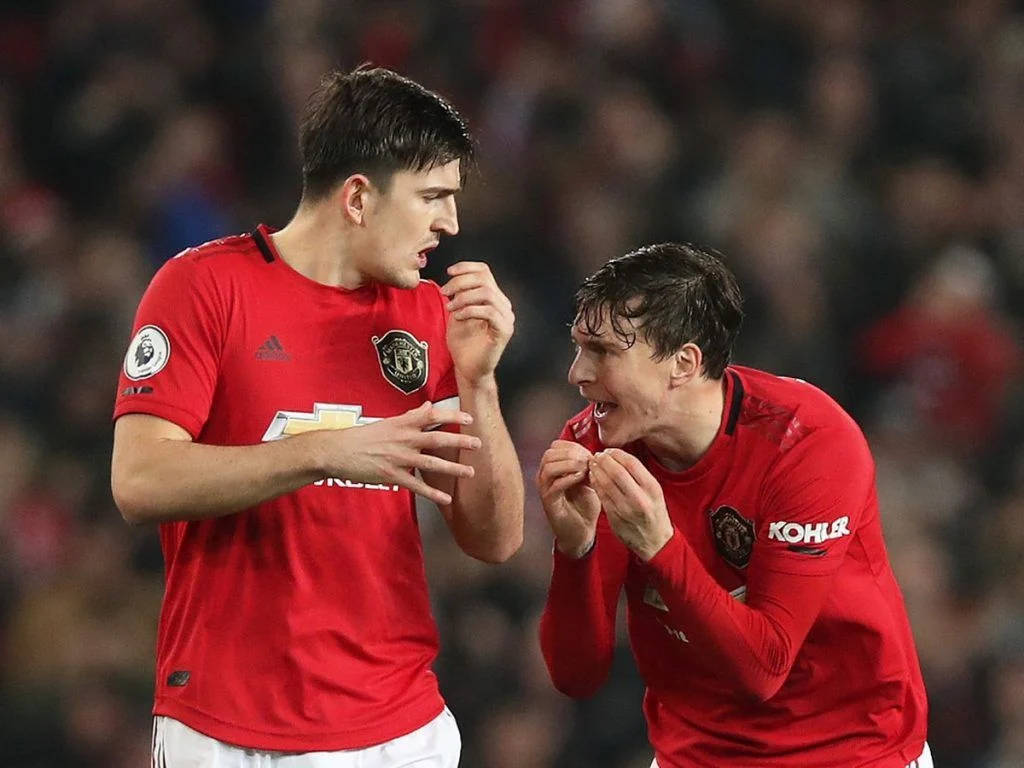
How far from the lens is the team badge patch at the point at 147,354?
9.21 ft

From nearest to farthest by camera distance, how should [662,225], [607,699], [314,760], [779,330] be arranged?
[314,760] < [607,699] < [779,330] < [662,225]

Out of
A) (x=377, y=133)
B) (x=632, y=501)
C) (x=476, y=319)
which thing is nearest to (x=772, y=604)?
(x=632, y=501)

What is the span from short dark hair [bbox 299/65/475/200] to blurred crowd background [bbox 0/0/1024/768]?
285cm

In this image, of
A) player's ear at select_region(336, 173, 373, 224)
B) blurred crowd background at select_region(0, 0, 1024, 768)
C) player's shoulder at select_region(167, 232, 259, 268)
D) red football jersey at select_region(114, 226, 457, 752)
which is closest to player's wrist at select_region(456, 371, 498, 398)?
red football jersey at select_region(114, 226, 457, 752)

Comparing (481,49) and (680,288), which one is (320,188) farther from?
(481,49)

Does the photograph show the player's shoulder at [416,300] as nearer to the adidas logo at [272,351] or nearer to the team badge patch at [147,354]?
the adidas logo at [272,351]

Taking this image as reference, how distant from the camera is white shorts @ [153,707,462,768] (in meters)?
2.88

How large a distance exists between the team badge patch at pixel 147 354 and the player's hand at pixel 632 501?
0.80 m

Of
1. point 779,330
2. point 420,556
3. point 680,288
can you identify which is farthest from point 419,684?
point 779,330

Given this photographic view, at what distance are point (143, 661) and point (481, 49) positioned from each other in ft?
11.1

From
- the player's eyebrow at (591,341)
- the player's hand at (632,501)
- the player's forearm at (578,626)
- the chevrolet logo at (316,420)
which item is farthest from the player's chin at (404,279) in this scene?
the player's forearm at (578,626)

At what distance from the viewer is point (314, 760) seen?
9.52 feet

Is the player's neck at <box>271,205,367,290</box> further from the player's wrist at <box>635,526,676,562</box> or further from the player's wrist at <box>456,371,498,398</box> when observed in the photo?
the player's wrist at <box>635,526,676,562</box>

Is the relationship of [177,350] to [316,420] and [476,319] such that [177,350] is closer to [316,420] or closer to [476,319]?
[316,420]
